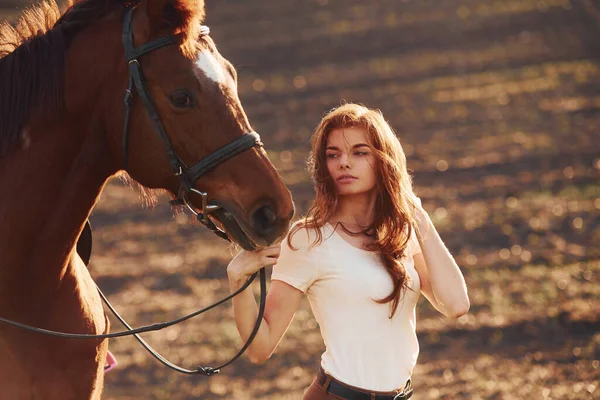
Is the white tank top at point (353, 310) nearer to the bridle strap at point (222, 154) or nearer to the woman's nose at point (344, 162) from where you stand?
the woman's nose at point (344, 162)

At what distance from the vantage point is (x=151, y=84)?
2605mm

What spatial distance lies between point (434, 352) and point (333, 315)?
4499 millimetres

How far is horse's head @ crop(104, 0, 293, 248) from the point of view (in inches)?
101

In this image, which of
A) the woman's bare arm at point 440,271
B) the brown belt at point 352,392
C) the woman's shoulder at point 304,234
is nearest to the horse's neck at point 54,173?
the woman's shoulder at point 304,234

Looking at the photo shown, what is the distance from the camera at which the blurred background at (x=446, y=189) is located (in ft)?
22.7

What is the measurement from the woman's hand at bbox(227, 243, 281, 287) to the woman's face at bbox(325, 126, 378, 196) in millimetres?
388

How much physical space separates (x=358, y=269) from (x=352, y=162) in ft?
1.15

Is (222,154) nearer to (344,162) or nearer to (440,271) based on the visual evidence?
(344,162)

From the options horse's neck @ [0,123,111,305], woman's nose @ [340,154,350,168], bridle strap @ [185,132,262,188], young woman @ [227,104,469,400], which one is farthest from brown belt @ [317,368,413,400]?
horse's neck @ [0,123,111,305]

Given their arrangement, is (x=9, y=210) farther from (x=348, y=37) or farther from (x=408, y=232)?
(x=348, y=37)

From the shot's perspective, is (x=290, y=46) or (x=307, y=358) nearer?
(x=307, y=358)

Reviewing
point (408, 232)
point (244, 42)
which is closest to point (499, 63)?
point (244, 42)

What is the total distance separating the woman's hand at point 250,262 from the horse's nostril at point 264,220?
0.32 feet

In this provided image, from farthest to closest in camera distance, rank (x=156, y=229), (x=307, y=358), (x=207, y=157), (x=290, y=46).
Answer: (x=290, y=46), (x=156, y=229), (x=307, y=358), (x=207, y=157)
